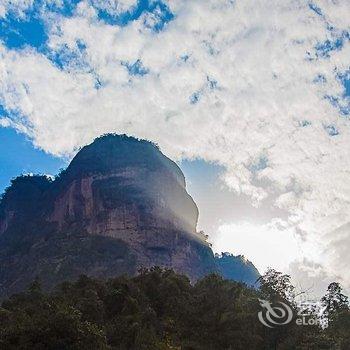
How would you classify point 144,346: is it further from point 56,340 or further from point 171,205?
point 171,205

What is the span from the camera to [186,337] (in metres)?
30.8

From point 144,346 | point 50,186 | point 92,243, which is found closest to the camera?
point 144,346

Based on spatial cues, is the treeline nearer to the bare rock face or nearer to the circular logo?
the circular logo

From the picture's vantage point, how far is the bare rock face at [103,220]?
82.2 metres

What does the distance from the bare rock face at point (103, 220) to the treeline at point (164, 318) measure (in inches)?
1593

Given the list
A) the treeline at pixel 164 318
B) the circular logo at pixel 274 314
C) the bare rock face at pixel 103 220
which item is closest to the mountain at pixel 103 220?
the bare rock face at pixel 103 220

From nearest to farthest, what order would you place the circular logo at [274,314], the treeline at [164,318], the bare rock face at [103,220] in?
the treeline at [164,318]
the circular logo at [274,314]
the bare rock face at [103,220]

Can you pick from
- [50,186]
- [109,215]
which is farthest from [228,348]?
Answer: [50,186]

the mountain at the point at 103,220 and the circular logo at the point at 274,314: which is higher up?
the mountain at the point at 103,220

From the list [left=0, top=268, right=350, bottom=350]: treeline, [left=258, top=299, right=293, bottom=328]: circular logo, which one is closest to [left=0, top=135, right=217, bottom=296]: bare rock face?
[left=0, top=268, right=350, bottom=350]: treeline

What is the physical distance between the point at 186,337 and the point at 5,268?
68.1 meters

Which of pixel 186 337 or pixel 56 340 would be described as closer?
pixel 56 340

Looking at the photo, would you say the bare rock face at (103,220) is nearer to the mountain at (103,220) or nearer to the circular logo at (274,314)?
the mountain at (103,220)

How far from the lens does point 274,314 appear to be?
3256 cm
